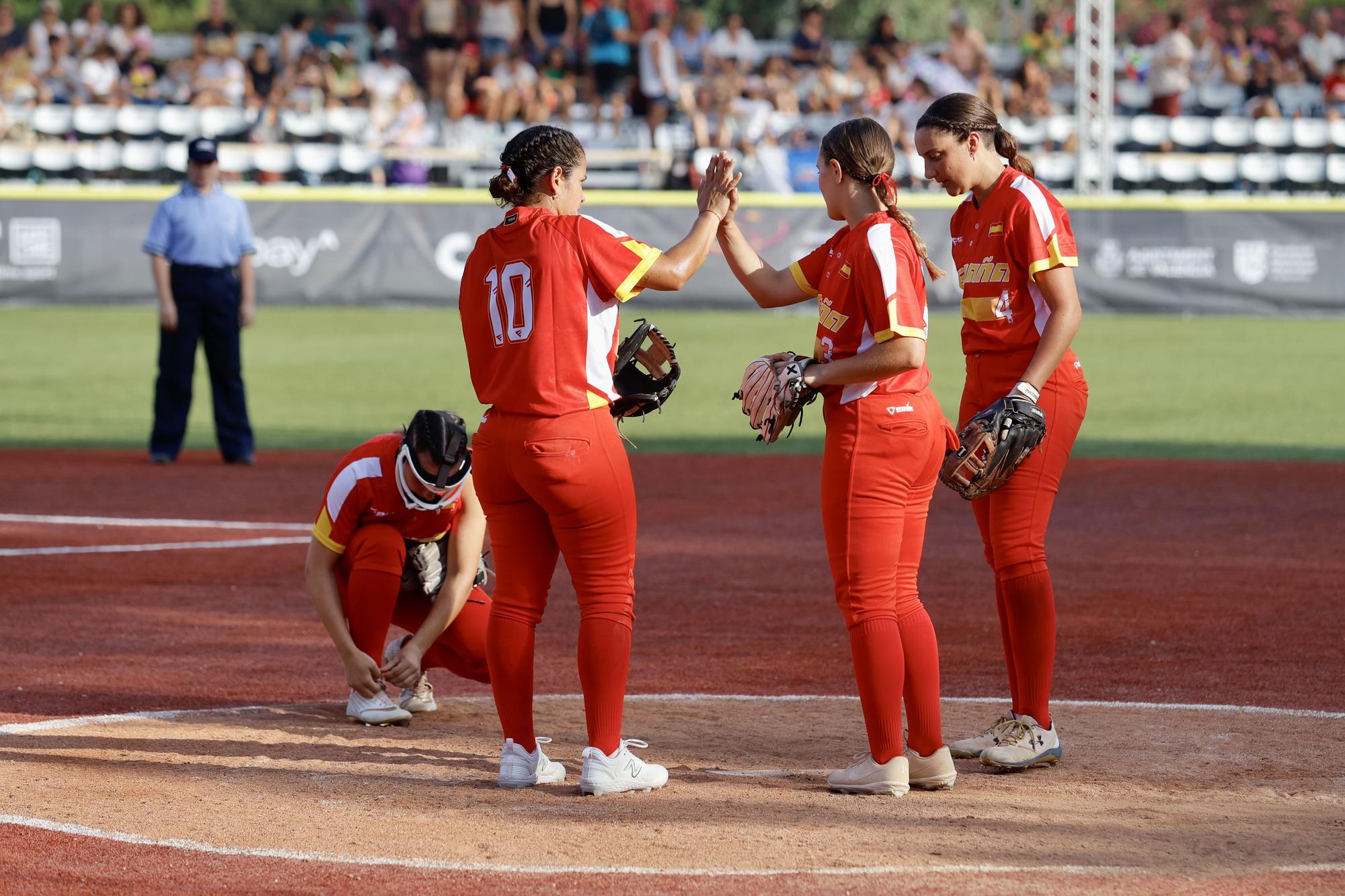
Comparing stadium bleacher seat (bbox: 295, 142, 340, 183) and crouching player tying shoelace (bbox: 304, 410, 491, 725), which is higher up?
stadium bleacher seat (bbox: 295, 142, 340, 183)

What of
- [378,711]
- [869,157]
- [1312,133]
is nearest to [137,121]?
[1312,133]

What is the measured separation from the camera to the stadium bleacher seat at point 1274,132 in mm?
25578

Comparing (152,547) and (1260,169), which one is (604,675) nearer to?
(152,547)

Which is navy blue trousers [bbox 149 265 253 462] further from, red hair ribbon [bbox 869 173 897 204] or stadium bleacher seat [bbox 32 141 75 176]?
stadium bleacher seat [bbox 32 141 75 176]

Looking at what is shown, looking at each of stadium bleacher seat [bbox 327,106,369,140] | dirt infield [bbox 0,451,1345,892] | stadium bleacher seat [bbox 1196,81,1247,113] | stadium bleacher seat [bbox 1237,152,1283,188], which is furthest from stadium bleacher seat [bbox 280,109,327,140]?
dirt infield [bbox 0,451,1345,892]

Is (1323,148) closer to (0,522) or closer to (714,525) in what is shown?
(714,525)

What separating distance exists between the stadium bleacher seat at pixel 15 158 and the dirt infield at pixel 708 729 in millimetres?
16063

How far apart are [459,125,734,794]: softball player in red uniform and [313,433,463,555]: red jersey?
0.89 meters

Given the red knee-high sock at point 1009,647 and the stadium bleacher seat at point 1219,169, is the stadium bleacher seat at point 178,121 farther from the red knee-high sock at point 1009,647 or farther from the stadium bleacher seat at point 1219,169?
the red knee-high sock at point 1009,647

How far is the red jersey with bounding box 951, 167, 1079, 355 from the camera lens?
5.20m

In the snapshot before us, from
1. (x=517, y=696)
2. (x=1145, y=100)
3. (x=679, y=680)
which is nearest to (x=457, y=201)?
(x=1145, y=100)

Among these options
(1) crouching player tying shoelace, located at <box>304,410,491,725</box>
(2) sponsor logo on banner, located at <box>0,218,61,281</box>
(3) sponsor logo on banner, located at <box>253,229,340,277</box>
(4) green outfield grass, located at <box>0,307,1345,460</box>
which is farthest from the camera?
(3) sponsor logo on banner, located at <box>253,229,340,277</box>

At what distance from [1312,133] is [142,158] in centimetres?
1796

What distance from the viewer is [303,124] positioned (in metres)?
25.7
